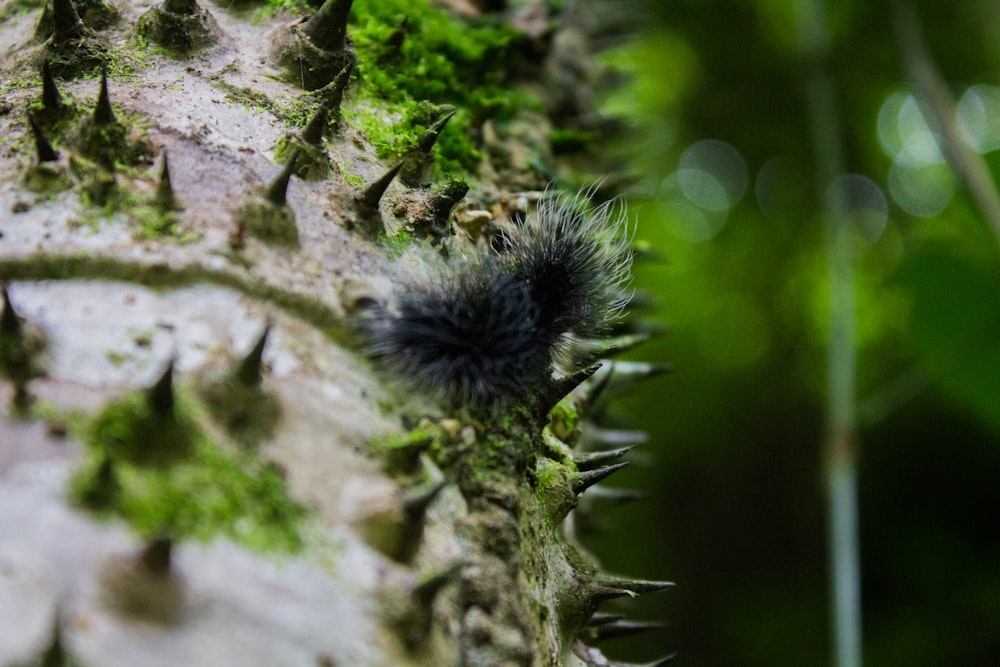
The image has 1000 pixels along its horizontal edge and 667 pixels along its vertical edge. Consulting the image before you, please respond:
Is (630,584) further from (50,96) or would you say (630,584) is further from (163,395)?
(50,96)

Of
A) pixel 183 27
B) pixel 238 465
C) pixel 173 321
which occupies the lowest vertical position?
pixel 238 465

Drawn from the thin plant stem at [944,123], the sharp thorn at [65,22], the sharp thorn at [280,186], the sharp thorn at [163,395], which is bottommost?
the sharp thorn at [163,395]

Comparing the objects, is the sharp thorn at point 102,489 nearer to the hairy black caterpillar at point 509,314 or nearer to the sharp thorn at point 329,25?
the hairy black caterpillar at point 509,314

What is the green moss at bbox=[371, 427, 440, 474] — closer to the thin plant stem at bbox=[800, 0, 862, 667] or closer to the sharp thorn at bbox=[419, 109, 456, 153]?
the sharp thorn at bbox=[419, 109, 456, 153]

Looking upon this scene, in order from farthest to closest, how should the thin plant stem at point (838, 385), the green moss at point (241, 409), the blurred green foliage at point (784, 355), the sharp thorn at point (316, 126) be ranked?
the blurred green foliage at point (784, 355), the thin plant stem at point (838, 385), the sharp thorn at point (316, 126), the green moss at point (241, 409)

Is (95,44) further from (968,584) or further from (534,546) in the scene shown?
(968,584)

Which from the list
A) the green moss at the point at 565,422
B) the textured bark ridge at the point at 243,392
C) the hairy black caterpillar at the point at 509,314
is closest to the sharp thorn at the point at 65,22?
the textured bark ridge at the point at 243,392

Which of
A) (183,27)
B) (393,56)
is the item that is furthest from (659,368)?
(183,27)

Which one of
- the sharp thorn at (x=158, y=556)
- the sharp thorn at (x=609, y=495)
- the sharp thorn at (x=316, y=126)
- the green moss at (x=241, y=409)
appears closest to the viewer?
the sharp thorn at (x=158, y=556)

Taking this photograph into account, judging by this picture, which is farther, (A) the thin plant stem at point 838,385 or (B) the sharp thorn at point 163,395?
(A) the thin plant stem at point 838,385
